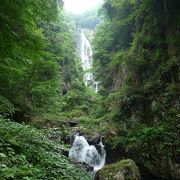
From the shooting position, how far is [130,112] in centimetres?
1486

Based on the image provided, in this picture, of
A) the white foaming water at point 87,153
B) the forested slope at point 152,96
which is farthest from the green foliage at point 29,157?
the white foaming water at point 87,153

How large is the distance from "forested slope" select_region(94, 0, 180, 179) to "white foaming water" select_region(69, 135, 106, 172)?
3.36ft

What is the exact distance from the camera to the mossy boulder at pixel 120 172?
917 cm

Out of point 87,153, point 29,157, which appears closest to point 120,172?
point 29,157

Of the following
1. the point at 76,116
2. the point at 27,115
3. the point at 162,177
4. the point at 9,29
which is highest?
the point at 76,116

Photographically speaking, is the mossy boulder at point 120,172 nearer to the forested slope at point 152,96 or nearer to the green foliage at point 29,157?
the forested slope at point 152,96

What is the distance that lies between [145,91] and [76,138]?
488 cm

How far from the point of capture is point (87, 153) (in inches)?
575

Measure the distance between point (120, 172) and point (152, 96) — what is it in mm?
5265

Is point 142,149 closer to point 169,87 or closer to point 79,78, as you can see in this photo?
point 169,87

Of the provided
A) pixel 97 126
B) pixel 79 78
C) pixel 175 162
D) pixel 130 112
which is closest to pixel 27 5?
pixel 175 162

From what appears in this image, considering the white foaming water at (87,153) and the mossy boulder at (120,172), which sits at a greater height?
the white foaming water at (87,153)

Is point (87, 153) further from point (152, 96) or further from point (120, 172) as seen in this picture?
point (120, 172)

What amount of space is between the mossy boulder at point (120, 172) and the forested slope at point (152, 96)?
2.08m
